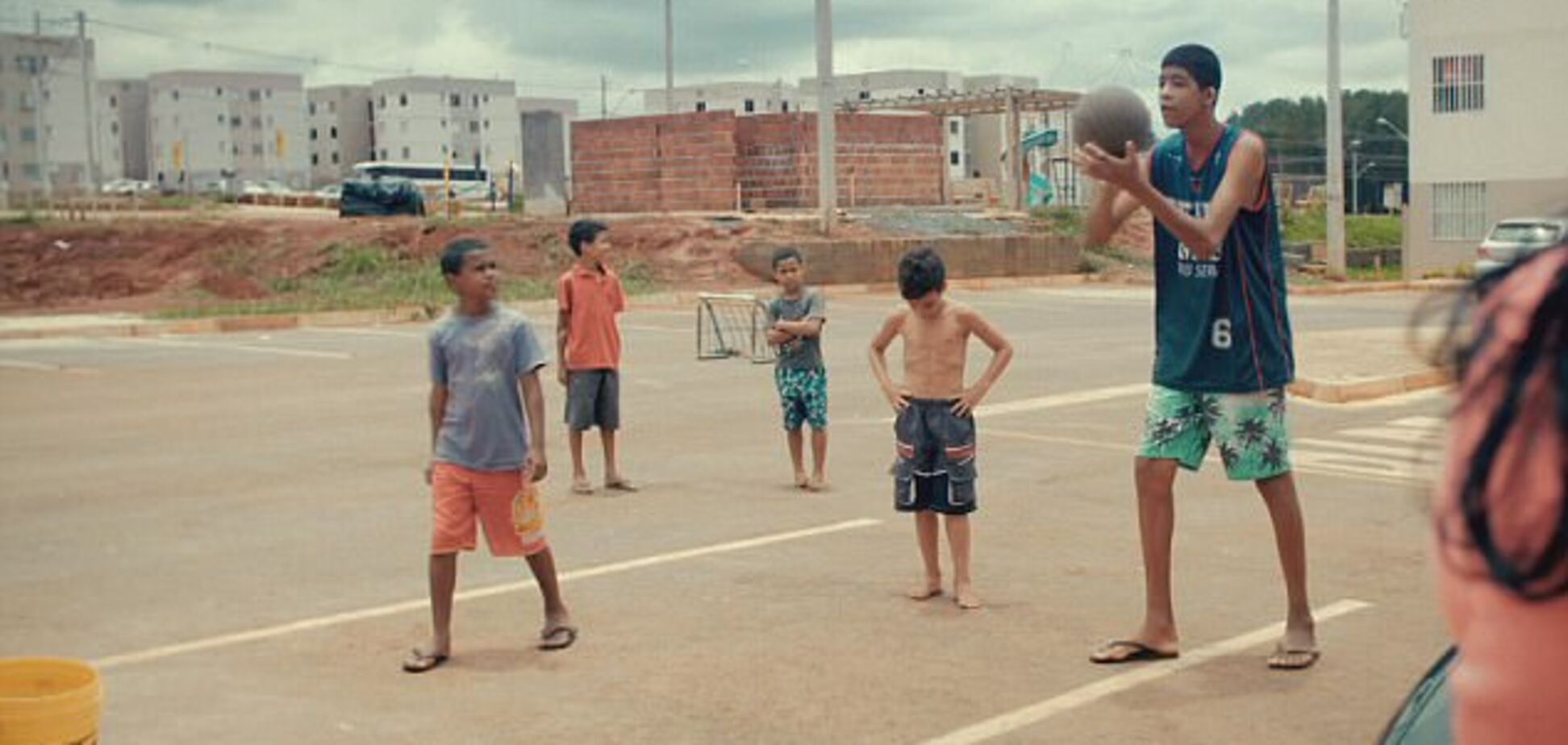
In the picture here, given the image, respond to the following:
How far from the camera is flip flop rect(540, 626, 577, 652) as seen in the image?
7.14 meters

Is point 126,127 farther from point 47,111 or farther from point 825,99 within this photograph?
point 825,99

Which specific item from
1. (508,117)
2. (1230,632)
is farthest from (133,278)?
(508,117)

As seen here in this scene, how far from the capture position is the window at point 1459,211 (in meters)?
51.5

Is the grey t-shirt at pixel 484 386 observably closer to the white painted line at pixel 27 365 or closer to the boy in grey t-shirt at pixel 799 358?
the boy in grey t-shirt at pixel 799 358

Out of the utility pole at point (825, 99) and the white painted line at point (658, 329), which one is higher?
the utility pole at point (825, 99)

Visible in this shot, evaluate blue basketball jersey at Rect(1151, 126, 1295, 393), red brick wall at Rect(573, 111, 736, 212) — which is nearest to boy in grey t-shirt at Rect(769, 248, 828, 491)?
blue basketball jersey at Rect(1151, 126, 1295, 393)

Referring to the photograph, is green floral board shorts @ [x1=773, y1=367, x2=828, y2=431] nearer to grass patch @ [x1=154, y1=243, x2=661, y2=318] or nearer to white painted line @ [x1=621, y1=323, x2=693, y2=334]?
white painted line @ [x1=621, y1=323, x2=693, y2=334]

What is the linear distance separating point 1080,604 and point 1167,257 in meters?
1.90

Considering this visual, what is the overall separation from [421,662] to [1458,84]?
5040 cm

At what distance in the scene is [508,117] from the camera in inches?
5349

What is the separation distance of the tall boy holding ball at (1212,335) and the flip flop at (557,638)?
209cm

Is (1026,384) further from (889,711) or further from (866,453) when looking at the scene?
(889,711)

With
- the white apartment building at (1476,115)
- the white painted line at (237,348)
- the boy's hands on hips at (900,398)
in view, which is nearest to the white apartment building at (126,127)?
the white apartment building at (1476,115)

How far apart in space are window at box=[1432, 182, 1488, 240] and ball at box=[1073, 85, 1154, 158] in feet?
160
